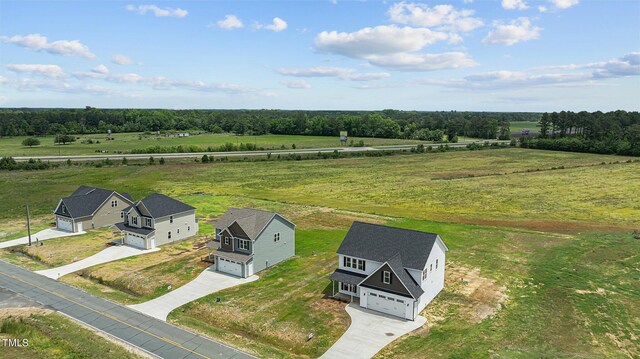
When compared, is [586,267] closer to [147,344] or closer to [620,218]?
[620,218]

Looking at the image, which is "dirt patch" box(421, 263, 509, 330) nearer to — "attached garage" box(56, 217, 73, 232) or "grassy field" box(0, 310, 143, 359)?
"grassy field" box(0, 310, 143, 359)

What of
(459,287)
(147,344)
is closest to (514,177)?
(459,287)

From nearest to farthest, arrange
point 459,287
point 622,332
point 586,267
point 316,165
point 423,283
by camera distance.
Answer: point 622,332 → point 423,283 → point 459,287 → point 586,267 → point 316,165

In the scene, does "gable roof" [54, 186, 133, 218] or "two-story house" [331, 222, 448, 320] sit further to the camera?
"gable roof" [54, 186, 133, 218]

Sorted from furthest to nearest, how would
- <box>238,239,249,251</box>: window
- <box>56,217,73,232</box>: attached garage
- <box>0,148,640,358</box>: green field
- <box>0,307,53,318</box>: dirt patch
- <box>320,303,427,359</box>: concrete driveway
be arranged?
<box>56,217,73,232</box>: attached garage → <box>238,239,249,251</box>: window → <box>0,307,53,318</box>: dirt patch → <box>0,148,640,358</box>: green field → <box>320,303,427,359</box>: concrete driveway

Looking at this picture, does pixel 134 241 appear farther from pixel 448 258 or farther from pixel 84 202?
pixel 448 258

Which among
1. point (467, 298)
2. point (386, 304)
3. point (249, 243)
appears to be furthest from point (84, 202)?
point (467, 298)

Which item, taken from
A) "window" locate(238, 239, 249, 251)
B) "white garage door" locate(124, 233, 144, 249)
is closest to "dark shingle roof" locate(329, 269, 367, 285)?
"window" locate(238, 239, 249, 251)
